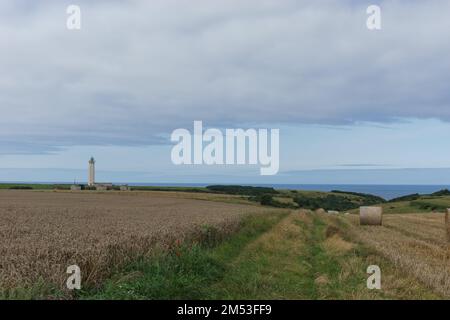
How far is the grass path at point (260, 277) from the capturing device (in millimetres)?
9820

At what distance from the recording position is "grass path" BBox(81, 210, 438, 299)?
9820 mm

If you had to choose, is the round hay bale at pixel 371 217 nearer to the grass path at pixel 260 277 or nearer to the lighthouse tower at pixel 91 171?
the grass path at pixel 260 277

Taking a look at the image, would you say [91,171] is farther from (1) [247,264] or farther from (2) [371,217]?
(1) [247,264]

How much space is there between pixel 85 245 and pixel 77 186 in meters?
94.9

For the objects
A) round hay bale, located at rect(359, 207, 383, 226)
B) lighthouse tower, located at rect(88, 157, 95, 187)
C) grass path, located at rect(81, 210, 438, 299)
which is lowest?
round hay bale, located at rect(359, 207, 383, 226)

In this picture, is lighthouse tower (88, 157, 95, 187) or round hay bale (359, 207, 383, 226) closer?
round hay bale (359, 207, 383, 226)

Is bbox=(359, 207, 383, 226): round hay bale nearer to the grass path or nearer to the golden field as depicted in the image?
the golden field

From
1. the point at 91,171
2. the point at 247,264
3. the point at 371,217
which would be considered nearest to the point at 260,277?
the point at 247,264

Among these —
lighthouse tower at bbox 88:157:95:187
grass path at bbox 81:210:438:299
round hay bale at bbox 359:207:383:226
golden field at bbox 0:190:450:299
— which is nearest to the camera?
golden field at bbox 0:190:450:299

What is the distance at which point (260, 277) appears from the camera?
11.8 meters

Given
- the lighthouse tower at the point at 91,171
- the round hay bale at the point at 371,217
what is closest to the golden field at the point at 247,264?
the round hay bale at the point at 371,217

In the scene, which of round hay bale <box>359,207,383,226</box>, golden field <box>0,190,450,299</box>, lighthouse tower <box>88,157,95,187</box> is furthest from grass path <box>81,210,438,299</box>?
lighthouse tower <box>88,157,95,187</box>
